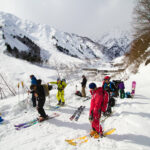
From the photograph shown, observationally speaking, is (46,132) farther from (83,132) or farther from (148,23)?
(148,23)

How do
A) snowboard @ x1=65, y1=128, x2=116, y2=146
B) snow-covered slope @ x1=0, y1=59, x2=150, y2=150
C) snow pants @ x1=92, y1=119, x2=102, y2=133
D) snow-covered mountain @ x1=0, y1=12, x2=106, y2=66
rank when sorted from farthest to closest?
snow-covered mountain @ x1=0, y1=12, x2=106, y2=66
snow pants @ x1=92, y1=119, x2=102, y2=133
snowboard @ x1=65, y1=128, x2=116, y2=146
snow-covered slope @ x1=0, y1=59, x2=150, y2=150

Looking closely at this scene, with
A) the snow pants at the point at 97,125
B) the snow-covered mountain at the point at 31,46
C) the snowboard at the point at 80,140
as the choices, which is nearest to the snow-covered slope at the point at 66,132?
the snowboard at the point at 80,140

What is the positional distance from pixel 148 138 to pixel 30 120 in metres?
5.34

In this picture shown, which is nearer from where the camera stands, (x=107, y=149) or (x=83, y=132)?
(x=107, y=149)

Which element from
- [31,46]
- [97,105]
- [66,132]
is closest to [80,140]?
[66,132]

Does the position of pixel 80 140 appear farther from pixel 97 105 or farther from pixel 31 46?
pixel 31 46

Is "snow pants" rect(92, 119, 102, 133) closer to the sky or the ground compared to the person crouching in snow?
closer to the ground

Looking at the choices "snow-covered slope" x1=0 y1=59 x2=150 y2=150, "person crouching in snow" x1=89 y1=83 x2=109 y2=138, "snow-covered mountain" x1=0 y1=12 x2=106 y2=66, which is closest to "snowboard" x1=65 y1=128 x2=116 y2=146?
"snow-covered slope" x1=0 y1=59 x2=150 y2=150

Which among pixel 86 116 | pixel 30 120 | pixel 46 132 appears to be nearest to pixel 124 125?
pixel 86 116

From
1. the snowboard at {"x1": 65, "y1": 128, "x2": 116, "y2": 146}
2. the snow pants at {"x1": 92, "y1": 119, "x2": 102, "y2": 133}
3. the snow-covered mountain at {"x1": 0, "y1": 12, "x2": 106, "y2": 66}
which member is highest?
the snow-covered mountain at {"x1": 0, "y1": 12, "x2": 106, "y2": 66}

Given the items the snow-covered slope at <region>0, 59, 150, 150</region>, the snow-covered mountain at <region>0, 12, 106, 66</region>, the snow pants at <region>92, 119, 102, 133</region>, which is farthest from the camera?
the snow-covered mountain at <region>0, 12, 106, 66</region>

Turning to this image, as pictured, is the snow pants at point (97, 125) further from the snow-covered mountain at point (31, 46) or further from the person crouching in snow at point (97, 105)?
the snow-covered mountain at point (31, 46)

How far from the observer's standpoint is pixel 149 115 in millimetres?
4281

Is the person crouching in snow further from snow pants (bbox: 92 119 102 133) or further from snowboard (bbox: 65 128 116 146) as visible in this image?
snowboard (bbox: 65 128 116 146)
